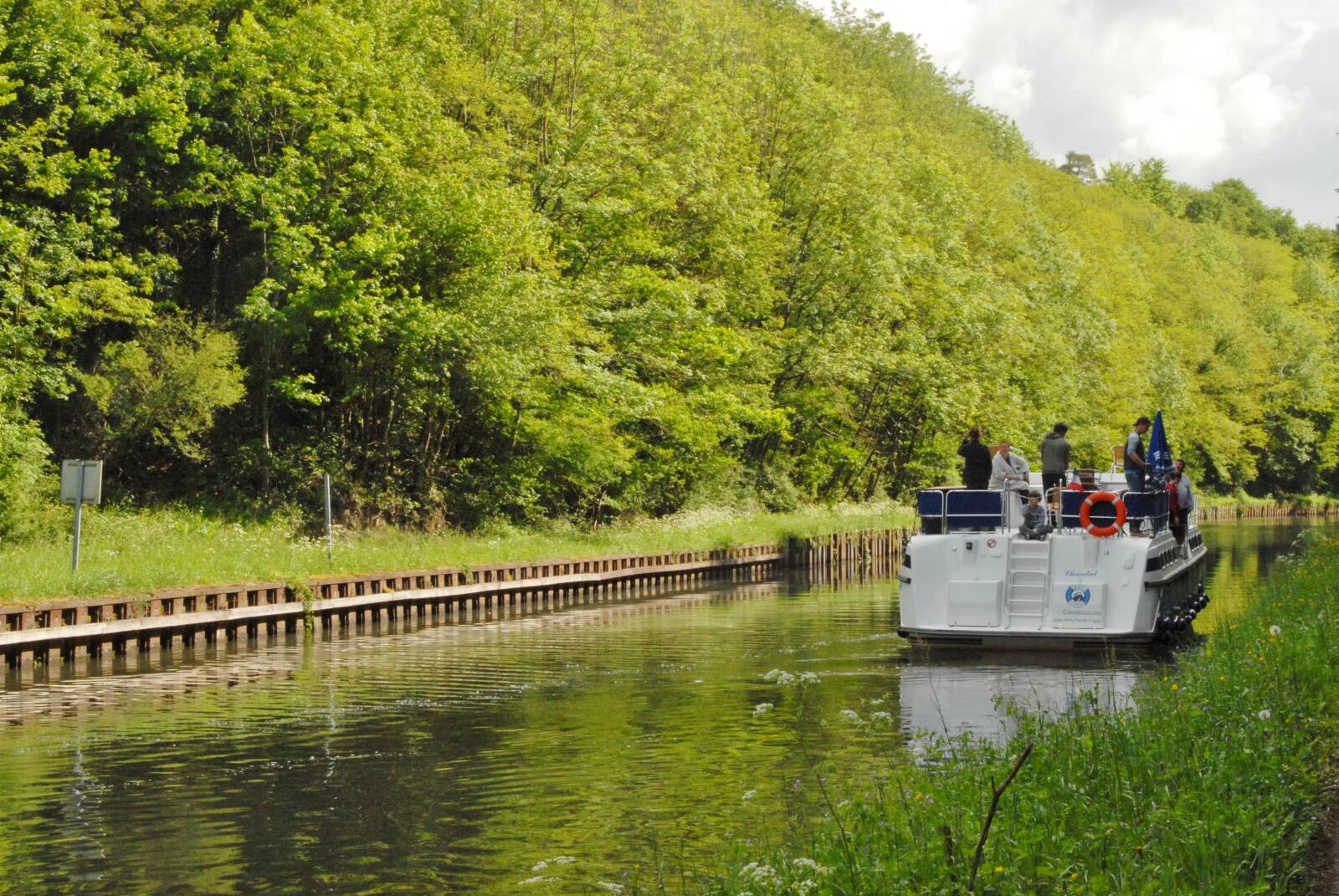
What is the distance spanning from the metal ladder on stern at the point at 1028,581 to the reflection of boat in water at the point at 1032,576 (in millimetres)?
12

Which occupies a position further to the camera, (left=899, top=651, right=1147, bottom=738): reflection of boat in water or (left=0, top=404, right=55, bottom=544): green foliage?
(left=0, top=404, right=55, bottom=544): green foliage

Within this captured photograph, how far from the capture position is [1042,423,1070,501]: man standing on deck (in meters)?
23.8

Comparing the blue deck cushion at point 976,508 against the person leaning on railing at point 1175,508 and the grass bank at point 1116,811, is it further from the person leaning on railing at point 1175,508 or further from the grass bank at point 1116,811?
the grass bank at point 1116,811

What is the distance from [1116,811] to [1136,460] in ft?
55.3

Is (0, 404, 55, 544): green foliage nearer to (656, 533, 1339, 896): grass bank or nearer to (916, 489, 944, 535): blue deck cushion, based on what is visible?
(916, 489, 944, 535): blue deck cushion

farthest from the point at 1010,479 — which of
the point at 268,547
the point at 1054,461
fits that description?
the point at 268,547

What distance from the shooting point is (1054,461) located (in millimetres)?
24188

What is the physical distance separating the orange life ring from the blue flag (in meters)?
3.68

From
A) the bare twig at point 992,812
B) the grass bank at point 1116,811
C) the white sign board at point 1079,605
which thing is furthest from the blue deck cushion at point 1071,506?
the bare twig at point 992,812

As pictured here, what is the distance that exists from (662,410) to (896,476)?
22.0 m

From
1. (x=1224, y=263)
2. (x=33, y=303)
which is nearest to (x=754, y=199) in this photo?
(x=33, y=303)

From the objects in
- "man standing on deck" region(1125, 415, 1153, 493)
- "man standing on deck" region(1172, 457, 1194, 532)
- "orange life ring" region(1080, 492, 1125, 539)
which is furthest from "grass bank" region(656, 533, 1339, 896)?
"man standing on deck" region(1172, 457, 1194, 532)

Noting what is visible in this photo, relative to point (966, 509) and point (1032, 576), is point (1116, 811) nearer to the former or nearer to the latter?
point (1032, 576)

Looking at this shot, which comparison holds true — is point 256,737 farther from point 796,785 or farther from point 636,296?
point 636,296
